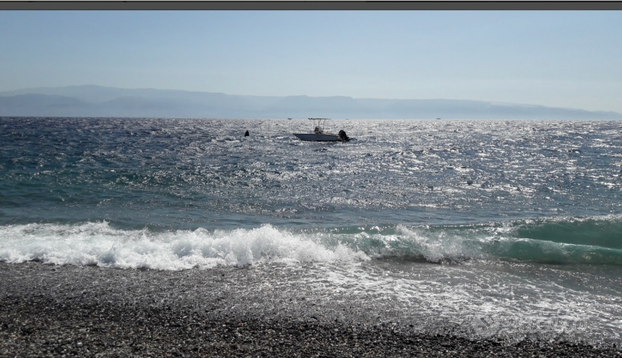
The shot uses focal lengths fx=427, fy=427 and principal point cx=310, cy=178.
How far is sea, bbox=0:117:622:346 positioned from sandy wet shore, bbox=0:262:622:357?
498mm

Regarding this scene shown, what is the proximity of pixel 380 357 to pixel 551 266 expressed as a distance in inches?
253

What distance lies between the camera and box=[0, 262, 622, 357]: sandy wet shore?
18.0 feet

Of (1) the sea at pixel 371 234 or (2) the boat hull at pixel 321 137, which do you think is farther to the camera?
(2) the boat hull at pixel 321 137

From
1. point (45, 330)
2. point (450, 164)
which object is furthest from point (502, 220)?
point (450, 164)

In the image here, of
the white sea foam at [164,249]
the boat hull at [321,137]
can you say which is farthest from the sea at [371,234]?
the boat hull at [321,137]

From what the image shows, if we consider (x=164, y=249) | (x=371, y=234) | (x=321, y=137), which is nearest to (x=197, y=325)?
(x=164, y=249)

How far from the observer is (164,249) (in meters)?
10.1

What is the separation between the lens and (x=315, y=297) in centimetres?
753

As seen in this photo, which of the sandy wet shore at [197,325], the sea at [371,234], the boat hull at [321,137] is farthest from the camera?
the boat hull at [321,137]

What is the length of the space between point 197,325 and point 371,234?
663cm

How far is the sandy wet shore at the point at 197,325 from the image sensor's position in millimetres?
5477

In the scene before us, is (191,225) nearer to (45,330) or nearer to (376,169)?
(45,330)

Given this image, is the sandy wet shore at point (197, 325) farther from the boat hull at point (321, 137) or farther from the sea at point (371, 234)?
the boat hull at point (321, 137)

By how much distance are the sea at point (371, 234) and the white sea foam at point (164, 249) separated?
44mm
